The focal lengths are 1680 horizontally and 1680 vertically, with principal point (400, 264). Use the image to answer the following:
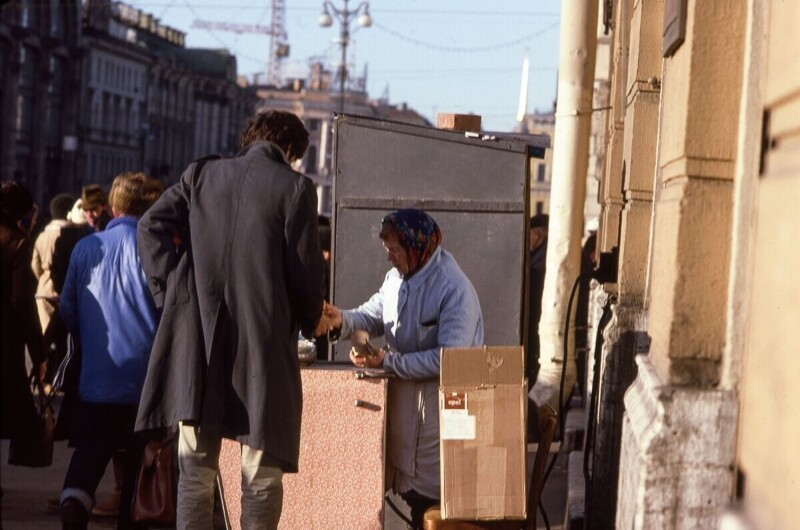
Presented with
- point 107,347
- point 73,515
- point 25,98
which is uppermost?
point 25,98

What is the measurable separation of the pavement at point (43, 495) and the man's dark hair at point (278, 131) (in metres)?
2.89

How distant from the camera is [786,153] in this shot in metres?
3.88

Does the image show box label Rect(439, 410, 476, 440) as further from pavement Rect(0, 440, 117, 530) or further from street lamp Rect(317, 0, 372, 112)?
street lamp Rect(317, 0, 372, 112)

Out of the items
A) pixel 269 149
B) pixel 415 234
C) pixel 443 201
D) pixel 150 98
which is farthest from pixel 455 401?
pixel 150 98

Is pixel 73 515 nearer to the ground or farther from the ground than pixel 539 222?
nearer to the ground

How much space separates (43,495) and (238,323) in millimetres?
4147

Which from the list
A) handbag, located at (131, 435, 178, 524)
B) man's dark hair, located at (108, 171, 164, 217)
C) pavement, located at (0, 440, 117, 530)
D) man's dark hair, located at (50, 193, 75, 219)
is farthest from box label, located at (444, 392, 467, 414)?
man's dark hair, located at (50, 193, 75, 219)

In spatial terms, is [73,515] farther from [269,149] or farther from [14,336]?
[14,336]

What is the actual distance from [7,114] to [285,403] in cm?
7268

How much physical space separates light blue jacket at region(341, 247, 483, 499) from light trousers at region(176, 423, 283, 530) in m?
0.65

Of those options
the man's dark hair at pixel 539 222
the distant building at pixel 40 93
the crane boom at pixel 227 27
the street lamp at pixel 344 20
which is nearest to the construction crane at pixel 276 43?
the crane boom at pixel 227 27

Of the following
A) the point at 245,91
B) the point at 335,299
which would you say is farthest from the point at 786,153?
the point at 245,91

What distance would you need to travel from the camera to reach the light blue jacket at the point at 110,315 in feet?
24.6

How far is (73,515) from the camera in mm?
7262
